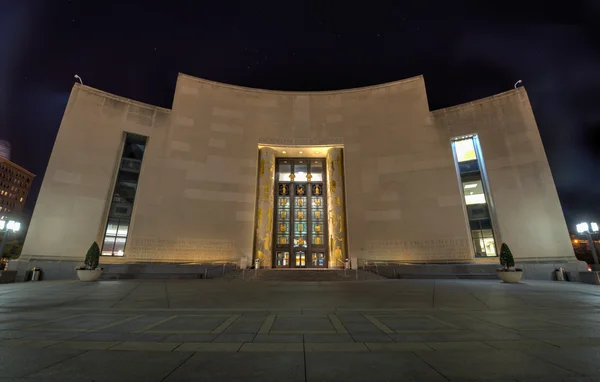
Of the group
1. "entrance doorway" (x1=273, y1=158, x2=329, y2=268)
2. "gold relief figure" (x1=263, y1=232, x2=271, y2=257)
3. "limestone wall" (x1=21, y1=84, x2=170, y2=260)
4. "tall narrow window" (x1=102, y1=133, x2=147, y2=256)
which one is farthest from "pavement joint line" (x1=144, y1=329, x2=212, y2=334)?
"entrance doorway" (x1=273, y1=158, x2=329, y2=268)

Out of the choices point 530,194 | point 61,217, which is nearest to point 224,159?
point 61,217

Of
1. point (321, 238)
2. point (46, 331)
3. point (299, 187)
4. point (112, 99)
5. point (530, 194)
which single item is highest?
point (112, 99)

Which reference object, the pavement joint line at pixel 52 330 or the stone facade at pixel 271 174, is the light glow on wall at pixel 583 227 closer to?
the stone facade at pixel 271 174

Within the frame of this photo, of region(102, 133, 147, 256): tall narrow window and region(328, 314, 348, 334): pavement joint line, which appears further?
region(102, 133, 147, 256): tall narrow window

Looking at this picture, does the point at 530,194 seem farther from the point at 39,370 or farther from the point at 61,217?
the point at 61,217

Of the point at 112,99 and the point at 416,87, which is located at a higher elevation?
the point at 416,87

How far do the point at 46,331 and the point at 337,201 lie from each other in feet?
81.5

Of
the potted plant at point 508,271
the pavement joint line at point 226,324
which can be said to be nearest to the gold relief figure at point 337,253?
the potted plant at point 508,271

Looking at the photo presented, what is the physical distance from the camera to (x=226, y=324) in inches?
212

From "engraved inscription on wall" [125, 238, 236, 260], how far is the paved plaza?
17.4m

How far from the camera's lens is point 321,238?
2984 centimetres

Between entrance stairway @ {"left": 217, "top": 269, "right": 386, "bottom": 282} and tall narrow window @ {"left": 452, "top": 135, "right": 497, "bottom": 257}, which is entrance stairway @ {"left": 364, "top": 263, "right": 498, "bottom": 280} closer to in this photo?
entrance stairway @ {"left": 217, "top": 269, "right": 386, "bottom": 282}

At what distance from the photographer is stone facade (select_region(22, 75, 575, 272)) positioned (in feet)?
75.4

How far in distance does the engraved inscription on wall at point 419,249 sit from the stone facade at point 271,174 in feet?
0.31
